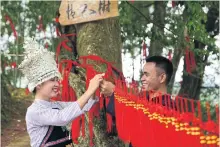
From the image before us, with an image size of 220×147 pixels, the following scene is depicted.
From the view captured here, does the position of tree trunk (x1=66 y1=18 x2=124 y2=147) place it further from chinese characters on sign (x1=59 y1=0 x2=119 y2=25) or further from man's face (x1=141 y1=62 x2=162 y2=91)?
man's face (x1=141 y1=62 x2=162 y2=91)

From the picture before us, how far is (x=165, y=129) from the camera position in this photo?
5.97 feet

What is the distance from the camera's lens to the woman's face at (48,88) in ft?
7.23

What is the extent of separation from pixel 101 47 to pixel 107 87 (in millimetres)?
479

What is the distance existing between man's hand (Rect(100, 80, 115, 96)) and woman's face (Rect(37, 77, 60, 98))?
0.92 feet

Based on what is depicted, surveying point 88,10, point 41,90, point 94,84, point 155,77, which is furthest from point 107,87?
point 88,10

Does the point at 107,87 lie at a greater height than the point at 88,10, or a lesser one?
lesser

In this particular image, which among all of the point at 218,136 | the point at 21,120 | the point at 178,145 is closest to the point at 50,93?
the point at 178,145

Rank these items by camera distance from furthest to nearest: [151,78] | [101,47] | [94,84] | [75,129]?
[101,47], [75,129], [151,78], [94,84]

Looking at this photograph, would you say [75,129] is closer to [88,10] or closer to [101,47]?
[101,47]

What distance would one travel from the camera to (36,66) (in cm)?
221

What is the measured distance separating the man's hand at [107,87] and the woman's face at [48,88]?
0.92ft

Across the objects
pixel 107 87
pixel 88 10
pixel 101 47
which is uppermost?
pixel 88 10

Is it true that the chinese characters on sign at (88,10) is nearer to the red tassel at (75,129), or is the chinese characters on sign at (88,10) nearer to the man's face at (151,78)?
the man's face at (151,78)

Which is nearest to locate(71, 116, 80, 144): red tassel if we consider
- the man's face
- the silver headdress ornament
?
the silver headdress ornament
